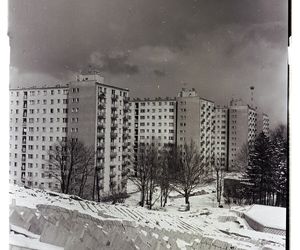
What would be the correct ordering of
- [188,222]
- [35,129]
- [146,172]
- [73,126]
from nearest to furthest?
[188,222]
[146,172]
[73,126]
[35,129]

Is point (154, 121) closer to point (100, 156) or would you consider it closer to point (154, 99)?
point (154, 99)

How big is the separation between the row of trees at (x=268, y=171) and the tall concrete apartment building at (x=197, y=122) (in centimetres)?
15

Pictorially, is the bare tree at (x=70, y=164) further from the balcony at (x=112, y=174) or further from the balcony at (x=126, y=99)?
the balcony at (x=126, y=99)

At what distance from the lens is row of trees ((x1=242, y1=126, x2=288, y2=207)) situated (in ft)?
5.57

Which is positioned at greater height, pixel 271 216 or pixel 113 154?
pixel 113 154

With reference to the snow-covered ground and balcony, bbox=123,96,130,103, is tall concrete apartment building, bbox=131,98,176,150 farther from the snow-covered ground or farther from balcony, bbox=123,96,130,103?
the snow-covered ground

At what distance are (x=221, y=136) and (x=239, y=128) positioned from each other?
73 millimetres

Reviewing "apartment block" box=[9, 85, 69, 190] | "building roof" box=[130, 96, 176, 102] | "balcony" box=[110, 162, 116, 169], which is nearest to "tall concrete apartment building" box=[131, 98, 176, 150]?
"building roof" box=[130, 96, 176, 102]

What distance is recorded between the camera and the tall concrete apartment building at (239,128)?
174 cm

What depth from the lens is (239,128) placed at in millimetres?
1773

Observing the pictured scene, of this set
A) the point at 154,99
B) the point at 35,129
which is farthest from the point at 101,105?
the point at 35,129

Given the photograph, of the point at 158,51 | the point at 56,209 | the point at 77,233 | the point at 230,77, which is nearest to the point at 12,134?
the point at 56,209

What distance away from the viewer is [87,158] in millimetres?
2006

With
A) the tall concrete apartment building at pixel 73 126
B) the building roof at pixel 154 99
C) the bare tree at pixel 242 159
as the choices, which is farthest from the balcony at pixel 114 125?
the bare tree at pixel 242 159
